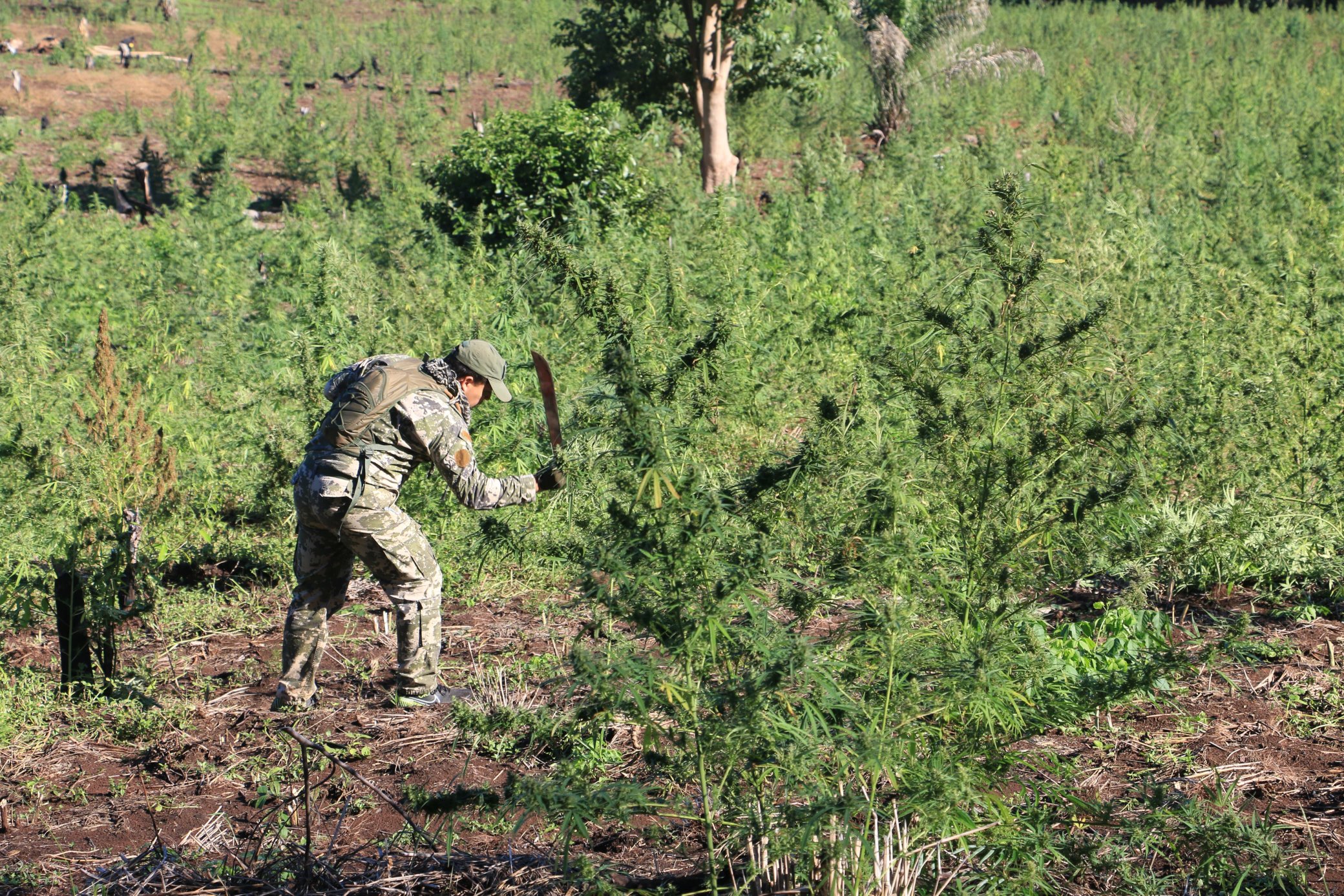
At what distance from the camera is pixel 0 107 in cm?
2080

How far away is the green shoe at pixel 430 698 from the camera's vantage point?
509cm

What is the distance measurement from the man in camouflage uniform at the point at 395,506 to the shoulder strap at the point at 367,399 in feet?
0.06

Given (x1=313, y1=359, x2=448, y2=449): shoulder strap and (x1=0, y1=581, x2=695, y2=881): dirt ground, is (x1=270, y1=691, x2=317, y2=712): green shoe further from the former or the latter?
(x1=313, y1=359, x2=448, y2=449): shoulder strap

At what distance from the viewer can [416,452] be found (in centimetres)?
501

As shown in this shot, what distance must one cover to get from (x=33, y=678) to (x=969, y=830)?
152 inches

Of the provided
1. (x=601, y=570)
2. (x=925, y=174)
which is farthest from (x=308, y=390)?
(x=925, y=174)

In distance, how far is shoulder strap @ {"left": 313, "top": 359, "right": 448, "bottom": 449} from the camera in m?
4.84

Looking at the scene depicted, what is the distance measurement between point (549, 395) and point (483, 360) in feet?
1.76

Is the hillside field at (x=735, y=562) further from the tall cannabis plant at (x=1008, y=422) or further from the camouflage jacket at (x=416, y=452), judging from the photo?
the camouflage jacket at (x=416, y=452)

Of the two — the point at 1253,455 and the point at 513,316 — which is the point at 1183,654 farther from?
the point at 513,316

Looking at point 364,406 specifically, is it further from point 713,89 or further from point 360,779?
point 713,89

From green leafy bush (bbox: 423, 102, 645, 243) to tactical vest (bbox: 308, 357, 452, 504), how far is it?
6365 mm

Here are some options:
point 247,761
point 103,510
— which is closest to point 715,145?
point 103,510

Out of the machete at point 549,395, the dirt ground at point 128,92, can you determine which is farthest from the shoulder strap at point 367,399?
the dirt ground at point 128,92
